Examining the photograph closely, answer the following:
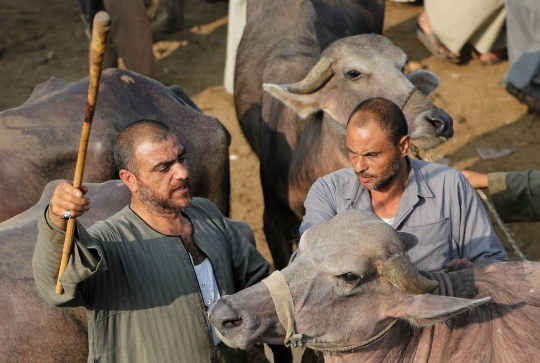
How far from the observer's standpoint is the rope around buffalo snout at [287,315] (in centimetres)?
306

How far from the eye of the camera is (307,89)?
541cm

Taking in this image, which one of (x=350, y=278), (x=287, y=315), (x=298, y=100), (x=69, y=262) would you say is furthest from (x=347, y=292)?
(x=298, y=100)

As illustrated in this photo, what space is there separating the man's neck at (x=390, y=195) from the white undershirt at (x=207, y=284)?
3.11 feet

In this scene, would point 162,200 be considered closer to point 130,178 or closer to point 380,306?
point 130,178

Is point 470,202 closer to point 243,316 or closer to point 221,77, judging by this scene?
point 243,316

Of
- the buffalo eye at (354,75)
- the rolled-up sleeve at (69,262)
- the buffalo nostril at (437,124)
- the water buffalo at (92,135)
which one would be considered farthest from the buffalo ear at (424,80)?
the rolled-up sleeve at (69,262)

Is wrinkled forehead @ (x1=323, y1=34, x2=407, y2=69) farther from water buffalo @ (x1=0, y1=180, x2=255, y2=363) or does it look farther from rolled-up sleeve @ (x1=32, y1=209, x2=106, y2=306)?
rolled-up sleeve @ (x1=32, y1=209, x2=106, y2=306)

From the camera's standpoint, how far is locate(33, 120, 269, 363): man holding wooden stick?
3.51m

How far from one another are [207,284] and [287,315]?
31.4 inches

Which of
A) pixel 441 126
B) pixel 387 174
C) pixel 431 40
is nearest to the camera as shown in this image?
pixel 387 174

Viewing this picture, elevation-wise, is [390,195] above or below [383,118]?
below

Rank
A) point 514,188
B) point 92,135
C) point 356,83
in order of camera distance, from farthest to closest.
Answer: point 356,83, point 92,135, point 514,188

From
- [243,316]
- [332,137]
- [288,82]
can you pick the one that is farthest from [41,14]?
[243,316]

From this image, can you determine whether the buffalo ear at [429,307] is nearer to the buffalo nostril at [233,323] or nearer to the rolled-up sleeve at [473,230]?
the buffalo nostril at [233,323]
